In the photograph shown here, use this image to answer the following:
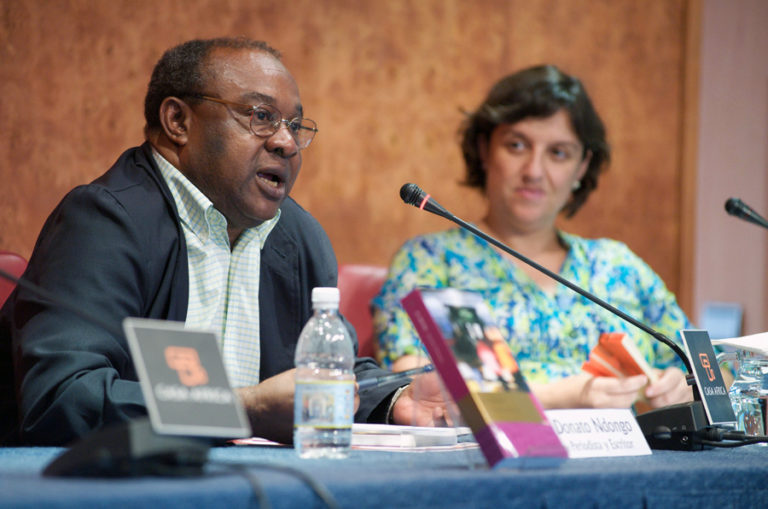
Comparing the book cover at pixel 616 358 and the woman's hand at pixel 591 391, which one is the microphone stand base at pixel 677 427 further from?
the woman's hand at pixel 591 391

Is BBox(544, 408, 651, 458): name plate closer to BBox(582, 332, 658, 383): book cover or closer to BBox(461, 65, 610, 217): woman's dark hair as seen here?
BBox(582, 332, 658, 383): book cover

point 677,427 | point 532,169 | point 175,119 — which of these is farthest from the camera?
point 532,169

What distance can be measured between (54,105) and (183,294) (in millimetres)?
1231

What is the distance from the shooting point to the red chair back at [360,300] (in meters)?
2.29

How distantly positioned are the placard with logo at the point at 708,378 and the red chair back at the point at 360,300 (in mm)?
1038

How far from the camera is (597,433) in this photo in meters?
1.13

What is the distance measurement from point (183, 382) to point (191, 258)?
77 centimetres

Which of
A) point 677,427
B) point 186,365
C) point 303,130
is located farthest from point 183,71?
point 677,427

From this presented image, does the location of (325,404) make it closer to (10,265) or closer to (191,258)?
(191,258)

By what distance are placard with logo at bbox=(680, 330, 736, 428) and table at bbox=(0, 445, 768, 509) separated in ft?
0.53

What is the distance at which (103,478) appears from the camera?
686 mm

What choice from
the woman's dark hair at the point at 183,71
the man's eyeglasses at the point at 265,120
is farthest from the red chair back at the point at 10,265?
the man's eyeglasses at the point at 265,120

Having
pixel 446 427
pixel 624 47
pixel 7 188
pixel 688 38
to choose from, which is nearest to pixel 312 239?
pixel 446 427

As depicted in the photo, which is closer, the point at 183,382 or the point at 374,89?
the point at 183,382
